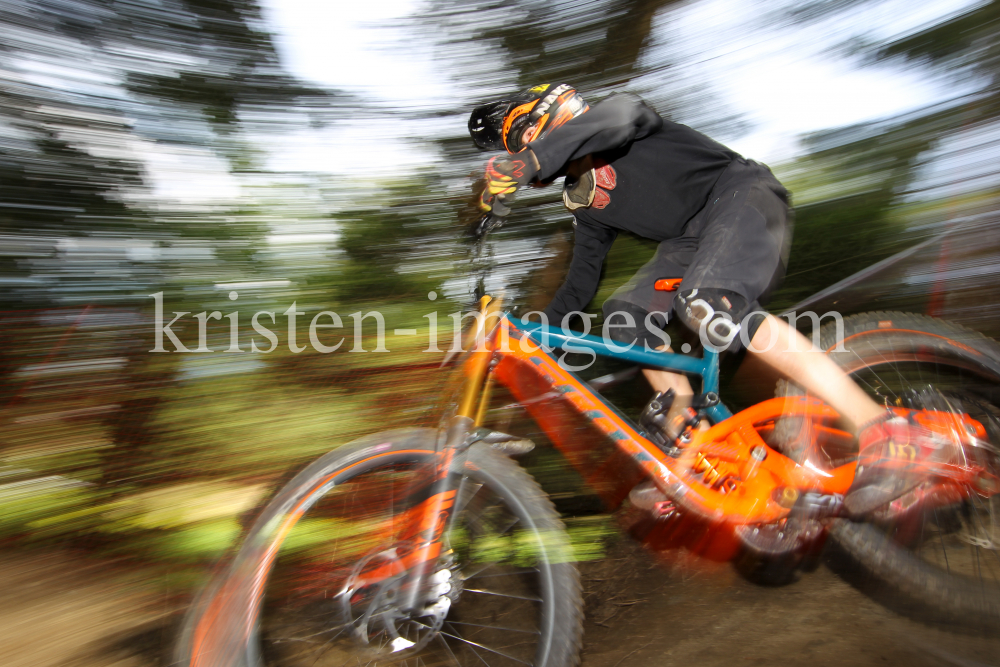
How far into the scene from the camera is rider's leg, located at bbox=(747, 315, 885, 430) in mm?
1546

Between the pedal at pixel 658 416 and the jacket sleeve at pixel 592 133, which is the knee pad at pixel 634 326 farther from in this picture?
the jacket sleeve at pixel 592 133

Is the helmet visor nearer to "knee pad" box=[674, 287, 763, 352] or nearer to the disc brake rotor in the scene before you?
"knee pad" box=[674, 287, 763, 352]

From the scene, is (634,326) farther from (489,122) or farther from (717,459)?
(489,122)

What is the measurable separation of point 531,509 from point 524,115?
1376mm

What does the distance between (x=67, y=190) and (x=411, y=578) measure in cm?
318

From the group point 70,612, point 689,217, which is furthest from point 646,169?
point 70,612

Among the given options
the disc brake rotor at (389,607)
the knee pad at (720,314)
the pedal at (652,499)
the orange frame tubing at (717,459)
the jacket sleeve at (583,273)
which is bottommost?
the disc brake rotor at (389,607)

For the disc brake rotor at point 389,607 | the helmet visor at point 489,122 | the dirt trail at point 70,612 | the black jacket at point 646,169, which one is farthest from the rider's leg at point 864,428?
the dirt trail at point 70,612

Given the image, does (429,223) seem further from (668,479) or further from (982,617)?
(982,617)

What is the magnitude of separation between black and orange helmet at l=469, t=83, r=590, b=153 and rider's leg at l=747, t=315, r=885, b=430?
1041 millimetres

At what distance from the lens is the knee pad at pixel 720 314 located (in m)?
1.57

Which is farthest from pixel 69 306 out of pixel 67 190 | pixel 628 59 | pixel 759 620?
pixel 628 59

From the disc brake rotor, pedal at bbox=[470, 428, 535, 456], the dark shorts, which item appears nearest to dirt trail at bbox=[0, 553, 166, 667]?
the disc brake rotor

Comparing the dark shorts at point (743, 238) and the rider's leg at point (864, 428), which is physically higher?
the dark shorts at point (743, 238)
